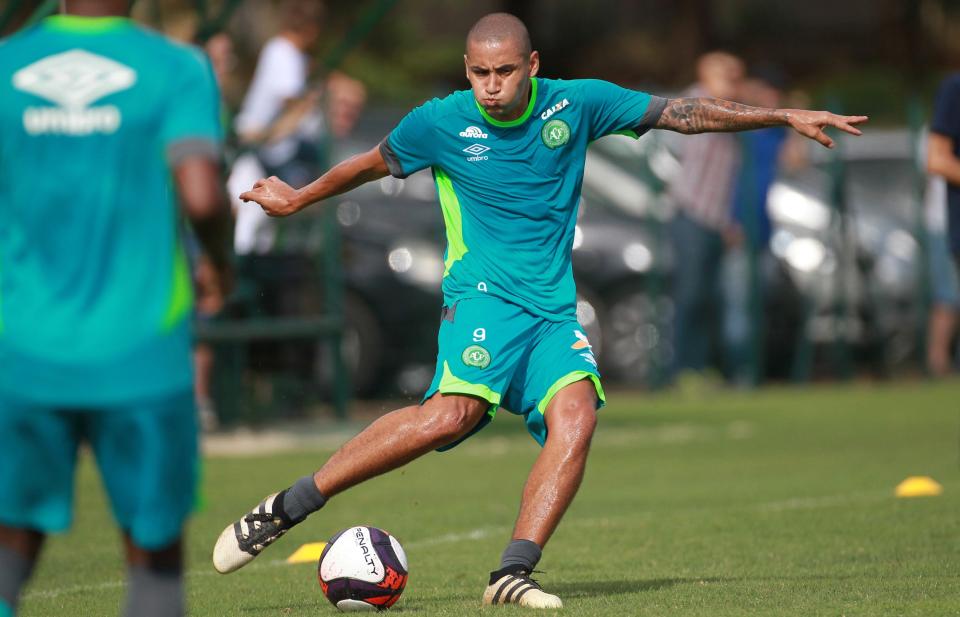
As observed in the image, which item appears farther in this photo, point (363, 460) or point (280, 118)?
point (280, 118)

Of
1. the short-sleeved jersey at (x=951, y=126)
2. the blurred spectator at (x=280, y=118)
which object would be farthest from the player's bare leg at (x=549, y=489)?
the blurred spectator at (x=280, y=118)

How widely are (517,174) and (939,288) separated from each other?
1326 cm

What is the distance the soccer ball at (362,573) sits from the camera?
6.76m

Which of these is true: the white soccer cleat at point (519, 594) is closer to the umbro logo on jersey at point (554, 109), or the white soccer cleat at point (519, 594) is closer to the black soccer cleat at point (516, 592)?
the black soccer cleat at point (516, 592)

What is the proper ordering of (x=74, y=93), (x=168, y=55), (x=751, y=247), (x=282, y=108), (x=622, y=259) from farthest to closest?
(x=751, y=247), (x=622, y=259), (x=282, y=108), (x=168, y=55), (x=74, y=93)

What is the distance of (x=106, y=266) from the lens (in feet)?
14.8

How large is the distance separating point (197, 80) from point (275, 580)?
12.3ft

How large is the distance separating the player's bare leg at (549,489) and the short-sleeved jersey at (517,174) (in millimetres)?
432

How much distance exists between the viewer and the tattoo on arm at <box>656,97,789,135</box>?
7215mm

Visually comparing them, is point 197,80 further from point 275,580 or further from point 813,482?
point 813,482

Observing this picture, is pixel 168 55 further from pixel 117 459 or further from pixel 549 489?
pixel 549 489

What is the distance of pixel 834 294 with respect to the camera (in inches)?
762

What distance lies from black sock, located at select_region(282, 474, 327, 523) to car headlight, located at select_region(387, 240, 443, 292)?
32.8ft

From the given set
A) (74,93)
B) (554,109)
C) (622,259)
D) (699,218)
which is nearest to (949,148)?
(554,109)
